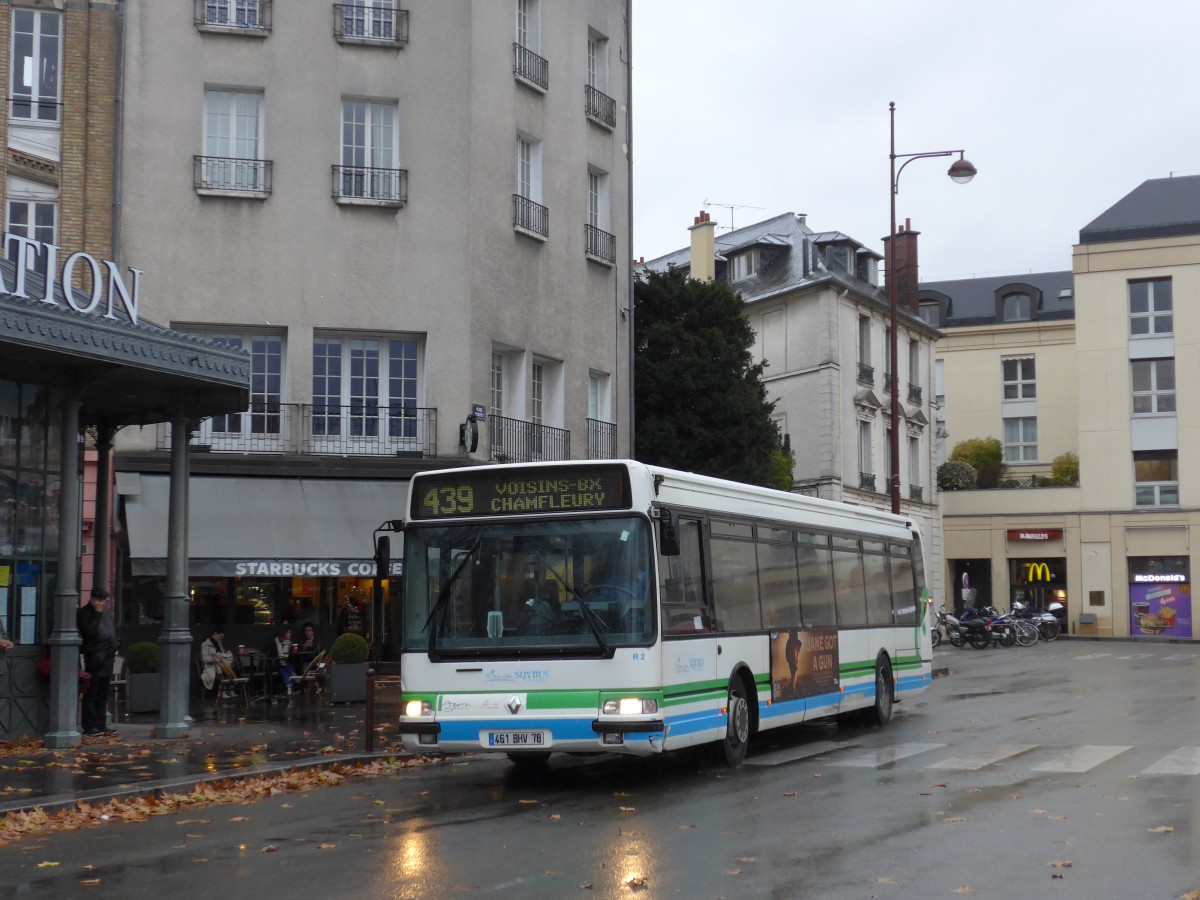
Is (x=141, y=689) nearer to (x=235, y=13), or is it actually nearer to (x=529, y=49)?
(x=235, y=13)

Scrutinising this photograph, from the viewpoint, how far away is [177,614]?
58.4ft

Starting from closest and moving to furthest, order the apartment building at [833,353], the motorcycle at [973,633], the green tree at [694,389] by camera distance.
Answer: the green tree at [694,389]
the motorcycle at [973,633]
the apartment building at [833,353]

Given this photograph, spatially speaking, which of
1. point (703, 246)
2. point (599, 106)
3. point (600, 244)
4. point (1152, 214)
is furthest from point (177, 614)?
point (1152, 214)

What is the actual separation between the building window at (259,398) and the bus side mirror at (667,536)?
47.0ft

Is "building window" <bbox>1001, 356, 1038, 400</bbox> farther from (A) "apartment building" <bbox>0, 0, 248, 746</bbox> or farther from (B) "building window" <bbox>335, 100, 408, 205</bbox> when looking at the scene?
(A) "apartment building" <bbox>0, 0, 248, 746</bbox>

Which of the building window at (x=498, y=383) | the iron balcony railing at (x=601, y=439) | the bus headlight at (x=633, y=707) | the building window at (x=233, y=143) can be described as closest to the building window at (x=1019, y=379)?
the iron balcony railing at (x=601, y=439)

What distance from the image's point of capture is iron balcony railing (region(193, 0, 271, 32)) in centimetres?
2616

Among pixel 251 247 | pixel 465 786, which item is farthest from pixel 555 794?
pixel 251 247

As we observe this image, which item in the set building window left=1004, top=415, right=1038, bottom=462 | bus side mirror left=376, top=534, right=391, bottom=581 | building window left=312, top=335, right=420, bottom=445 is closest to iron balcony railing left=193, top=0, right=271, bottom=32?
building window left=312, top=335, right=420, bottom=445

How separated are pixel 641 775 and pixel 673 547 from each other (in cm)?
264

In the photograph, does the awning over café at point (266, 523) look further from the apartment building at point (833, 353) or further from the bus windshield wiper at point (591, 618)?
the apartment building at point (833, 353)

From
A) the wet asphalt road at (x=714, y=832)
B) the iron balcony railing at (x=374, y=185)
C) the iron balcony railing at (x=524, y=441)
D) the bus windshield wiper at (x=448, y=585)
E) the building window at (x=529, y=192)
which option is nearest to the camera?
the wet asphalt road at (x=714, y=832)

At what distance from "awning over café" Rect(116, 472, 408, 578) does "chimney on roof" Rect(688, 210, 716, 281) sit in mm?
28062

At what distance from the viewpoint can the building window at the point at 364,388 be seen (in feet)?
85.7
